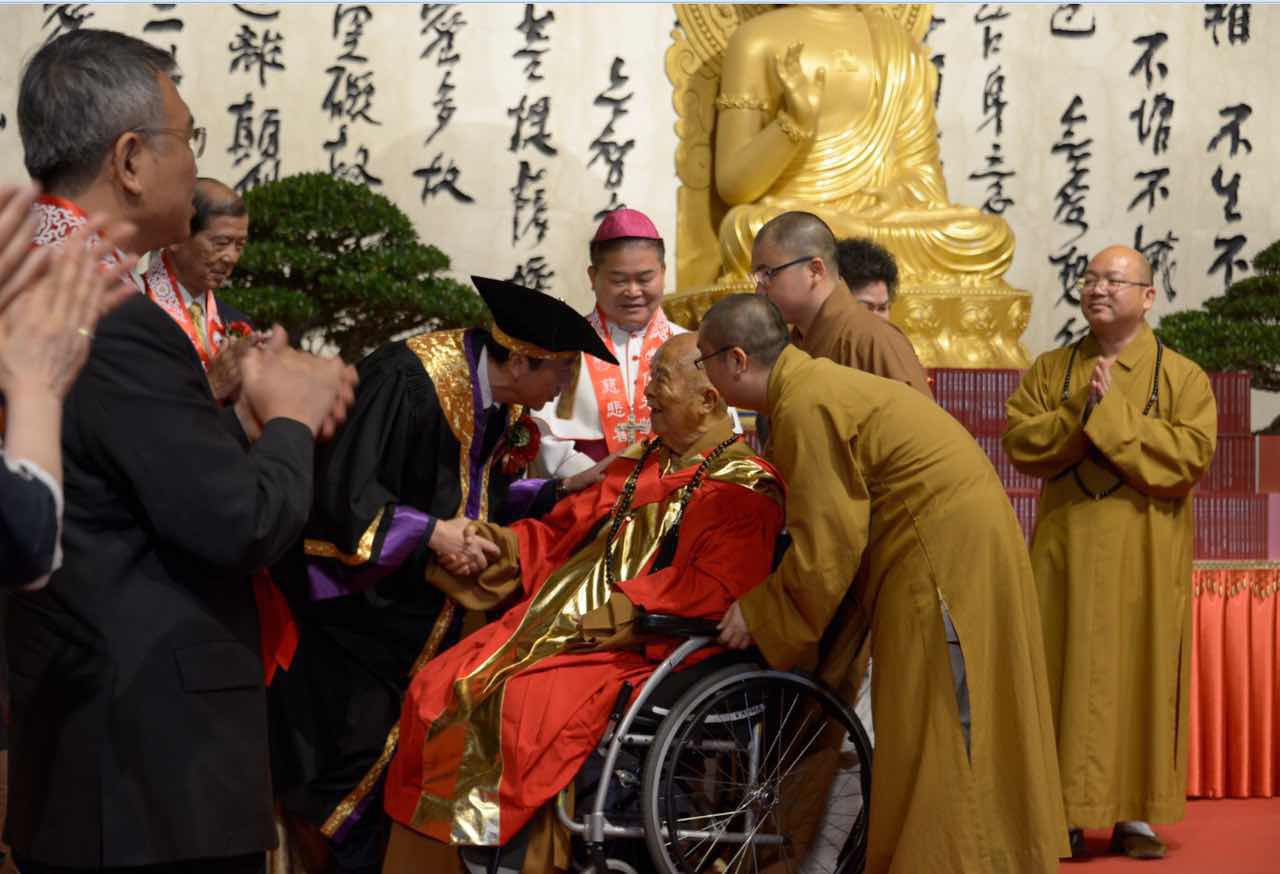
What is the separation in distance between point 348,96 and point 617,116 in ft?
4.14

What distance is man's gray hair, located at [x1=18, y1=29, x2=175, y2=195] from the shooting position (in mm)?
1547

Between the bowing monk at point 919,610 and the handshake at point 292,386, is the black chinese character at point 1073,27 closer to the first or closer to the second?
the bowing monk at point 919,610

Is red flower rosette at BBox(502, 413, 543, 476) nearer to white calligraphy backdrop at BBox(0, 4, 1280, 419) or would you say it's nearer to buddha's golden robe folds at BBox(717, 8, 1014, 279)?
buddha's golden robe folds at BBox(717, 8, 1014, 279)

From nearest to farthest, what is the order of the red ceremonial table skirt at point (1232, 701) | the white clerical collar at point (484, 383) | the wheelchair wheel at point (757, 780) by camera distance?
the wheelchair wheel at point (757, 780), the white clerical collar at point (484, 383), the red ceremonial table skirt at point (1232, 701)

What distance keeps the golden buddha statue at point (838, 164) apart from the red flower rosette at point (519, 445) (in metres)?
3.09

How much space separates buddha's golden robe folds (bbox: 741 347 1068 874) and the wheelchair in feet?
0.37

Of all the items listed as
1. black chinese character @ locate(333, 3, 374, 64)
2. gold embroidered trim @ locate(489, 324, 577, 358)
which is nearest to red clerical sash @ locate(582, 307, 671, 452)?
gold embroidered trim @ locate(489, 324, 577, 358)

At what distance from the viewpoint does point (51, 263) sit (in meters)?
1.25

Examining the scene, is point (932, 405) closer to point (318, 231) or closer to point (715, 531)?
point (715, 531)

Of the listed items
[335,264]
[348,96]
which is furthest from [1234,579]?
[348,96]

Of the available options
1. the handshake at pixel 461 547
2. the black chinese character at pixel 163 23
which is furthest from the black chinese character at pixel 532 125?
the handshake at pixel 461 547

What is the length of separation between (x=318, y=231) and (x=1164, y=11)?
4405 mm

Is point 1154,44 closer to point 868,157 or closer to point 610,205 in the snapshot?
point 868,157

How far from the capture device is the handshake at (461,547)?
110 inches
